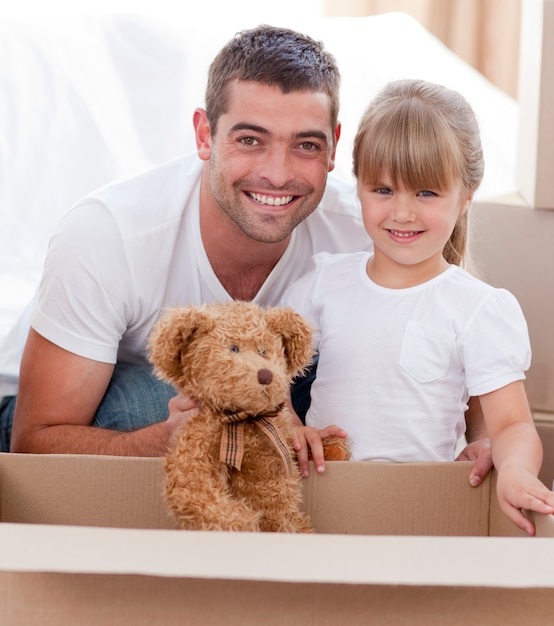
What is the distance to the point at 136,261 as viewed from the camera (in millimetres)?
1305

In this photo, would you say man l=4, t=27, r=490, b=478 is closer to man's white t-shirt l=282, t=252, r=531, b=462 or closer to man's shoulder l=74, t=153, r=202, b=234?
man's shoulder l=74, t=153, r=202, b=234

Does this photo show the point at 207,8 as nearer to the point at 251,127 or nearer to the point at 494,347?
the point at 251,127

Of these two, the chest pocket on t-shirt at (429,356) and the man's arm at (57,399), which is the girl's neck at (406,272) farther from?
the man's arm at (57,399)

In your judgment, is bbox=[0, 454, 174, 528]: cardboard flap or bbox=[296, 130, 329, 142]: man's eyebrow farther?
bbox=[296, 130, 329, 142]: man's eyebrow

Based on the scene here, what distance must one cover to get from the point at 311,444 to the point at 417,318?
0.69 ft

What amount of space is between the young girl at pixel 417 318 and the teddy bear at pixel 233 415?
0.16 meters

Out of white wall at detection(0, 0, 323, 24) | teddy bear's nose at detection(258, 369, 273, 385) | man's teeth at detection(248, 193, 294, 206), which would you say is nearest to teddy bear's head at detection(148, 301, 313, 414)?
teddy bear's nose at detection(258, 369, 273, 385)

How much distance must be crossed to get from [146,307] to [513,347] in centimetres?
55

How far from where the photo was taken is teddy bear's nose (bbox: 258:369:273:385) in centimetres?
88

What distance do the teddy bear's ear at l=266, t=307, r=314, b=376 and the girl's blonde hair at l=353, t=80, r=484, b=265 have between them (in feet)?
0.81

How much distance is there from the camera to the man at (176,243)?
124 centimetres

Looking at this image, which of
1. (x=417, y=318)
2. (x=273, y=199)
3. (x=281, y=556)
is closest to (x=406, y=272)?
(x=417, y=318)

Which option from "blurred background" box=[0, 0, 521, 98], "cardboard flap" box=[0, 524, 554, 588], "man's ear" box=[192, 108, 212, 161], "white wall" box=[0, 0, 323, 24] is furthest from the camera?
"blurred background" box=[0, 0, 521, 98]

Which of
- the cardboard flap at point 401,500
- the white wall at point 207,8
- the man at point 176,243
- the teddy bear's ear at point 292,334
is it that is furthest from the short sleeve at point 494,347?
the white wall at point 207,8
